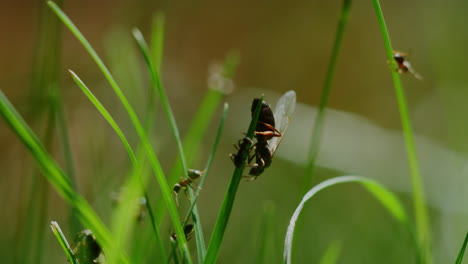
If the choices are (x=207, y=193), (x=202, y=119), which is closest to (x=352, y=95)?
(x=207, y=193)

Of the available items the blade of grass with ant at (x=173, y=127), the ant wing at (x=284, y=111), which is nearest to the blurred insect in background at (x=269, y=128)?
the ant wing at (x=284, y=111)

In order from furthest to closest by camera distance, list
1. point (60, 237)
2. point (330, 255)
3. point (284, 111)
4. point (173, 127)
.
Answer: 1. point (330, 255)
2. point (284, 111)
3. point (173, 127)
4. point (60, 237)

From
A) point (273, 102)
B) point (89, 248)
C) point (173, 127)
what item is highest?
point (173, 127)

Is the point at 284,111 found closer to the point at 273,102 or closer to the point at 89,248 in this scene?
the point at 89,248

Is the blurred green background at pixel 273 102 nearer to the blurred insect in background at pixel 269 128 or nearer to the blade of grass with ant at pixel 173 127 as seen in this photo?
the blurred insect in background at pixel 269 128

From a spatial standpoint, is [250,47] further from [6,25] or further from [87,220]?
[87,220]

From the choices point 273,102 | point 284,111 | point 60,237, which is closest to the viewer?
point 60,237

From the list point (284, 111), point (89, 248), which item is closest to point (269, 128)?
point (284, 111)
